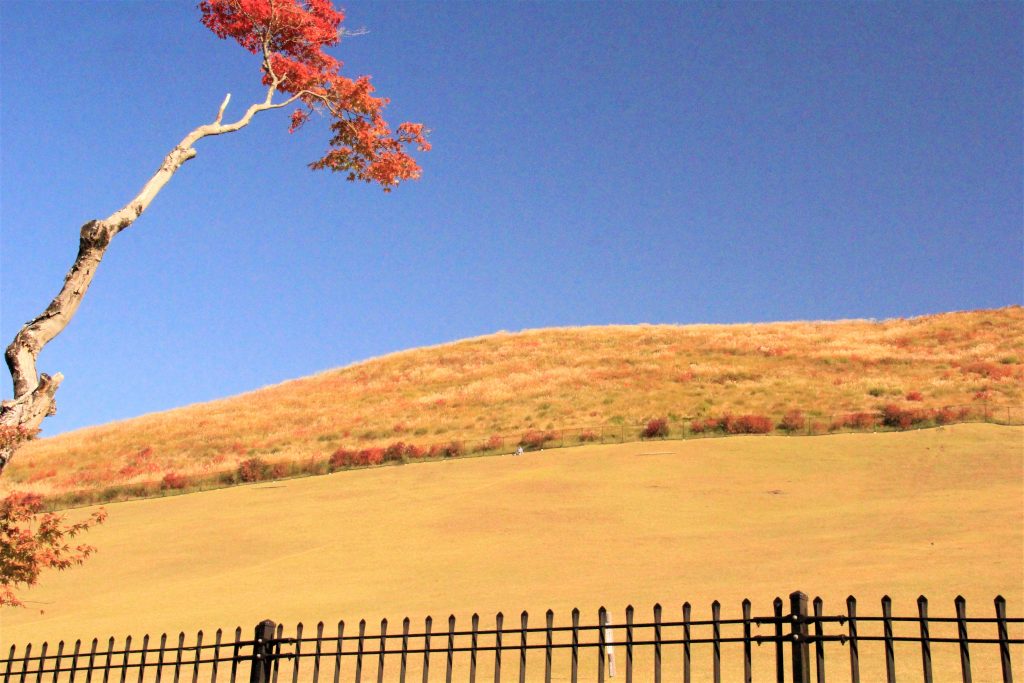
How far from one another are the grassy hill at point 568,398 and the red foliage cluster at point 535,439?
138 millimetres

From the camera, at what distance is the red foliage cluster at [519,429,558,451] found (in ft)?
146

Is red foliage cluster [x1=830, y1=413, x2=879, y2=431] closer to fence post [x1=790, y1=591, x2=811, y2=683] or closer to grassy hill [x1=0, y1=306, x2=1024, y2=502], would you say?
grassy hill [x1=0, y1=306, x2=1024, y2=502]

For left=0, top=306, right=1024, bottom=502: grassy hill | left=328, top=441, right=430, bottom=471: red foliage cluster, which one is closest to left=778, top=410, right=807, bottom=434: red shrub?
left=0, top=306, right=1024, bottom=502: grassy hill

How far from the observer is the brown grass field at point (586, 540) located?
755 inches

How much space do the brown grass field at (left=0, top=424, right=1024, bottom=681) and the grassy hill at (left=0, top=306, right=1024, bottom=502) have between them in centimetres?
705

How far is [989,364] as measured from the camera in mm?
57438

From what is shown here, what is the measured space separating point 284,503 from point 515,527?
39.0 feet

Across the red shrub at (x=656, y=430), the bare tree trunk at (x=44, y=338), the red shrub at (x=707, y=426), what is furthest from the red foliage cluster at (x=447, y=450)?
the bare tree trunk at (x=44, y=338)

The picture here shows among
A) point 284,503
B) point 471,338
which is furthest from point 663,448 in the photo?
point 471,338

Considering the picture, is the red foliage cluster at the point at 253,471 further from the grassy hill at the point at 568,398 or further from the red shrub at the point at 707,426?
the red shrub at the point at 707,426

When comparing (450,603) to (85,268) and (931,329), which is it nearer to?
(85,268)

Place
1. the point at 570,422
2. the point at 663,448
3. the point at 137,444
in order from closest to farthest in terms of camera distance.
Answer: the point at 663,448
the point at 570,422
the point at 137,444

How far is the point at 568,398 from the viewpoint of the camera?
58875mm

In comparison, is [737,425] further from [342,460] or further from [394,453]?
[342,460]
